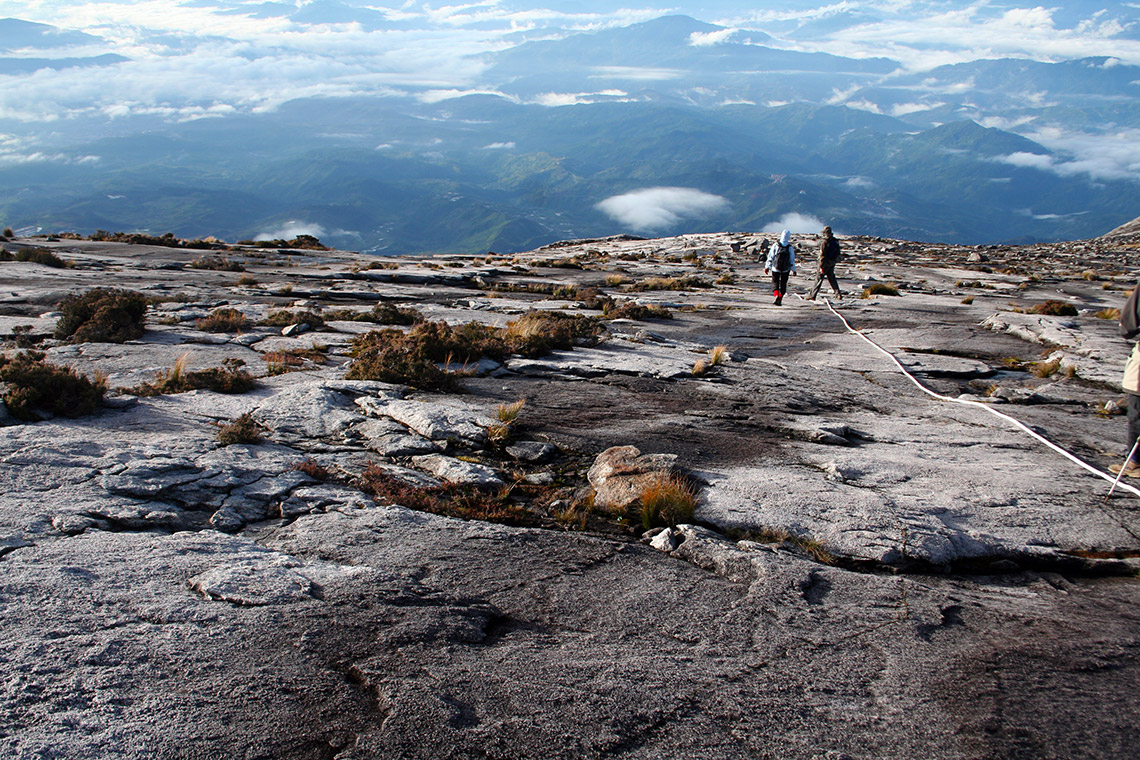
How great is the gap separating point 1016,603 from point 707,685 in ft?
10.1

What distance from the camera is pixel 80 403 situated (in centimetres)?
786

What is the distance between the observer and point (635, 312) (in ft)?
64.6

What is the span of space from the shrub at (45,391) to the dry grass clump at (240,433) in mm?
1933

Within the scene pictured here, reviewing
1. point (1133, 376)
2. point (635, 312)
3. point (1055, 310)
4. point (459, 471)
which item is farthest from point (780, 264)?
point (459, 471)

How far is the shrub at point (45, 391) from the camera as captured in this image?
7465 mm

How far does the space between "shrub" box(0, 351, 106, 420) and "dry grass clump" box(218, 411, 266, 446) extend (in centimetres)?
193

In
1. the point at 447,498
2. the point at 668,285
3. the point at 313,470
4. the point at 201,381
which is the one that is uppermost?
the point at 668,285

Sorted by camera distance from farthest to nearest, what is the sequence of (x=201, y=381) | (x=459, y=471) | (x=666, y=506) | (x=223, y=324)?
(x=223, y=324), (x=201, y=381), (x=459, y=471), (x=666, y=506)

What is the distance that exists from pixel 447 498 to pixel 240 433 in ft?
8.90

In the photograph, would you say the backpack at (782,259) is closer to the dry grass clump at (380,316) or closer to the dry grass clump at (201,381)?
the dry grass clump at (380,316)

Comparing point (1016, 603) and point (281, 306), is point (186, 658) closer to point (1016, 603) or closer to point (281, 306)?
point (1016, 603)

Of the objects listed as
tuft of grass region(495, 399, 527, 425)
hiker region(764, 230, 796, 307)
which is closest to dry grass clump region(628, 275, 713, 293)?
hiker region(764, 230, 796, 307)

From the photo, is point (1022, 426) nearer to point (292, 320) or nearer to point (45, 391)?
point (45, 391)

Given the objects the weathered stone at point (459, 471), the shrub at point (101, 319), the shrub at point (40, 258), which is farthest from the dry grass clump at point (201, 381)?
the shrub at point (40, 258)
